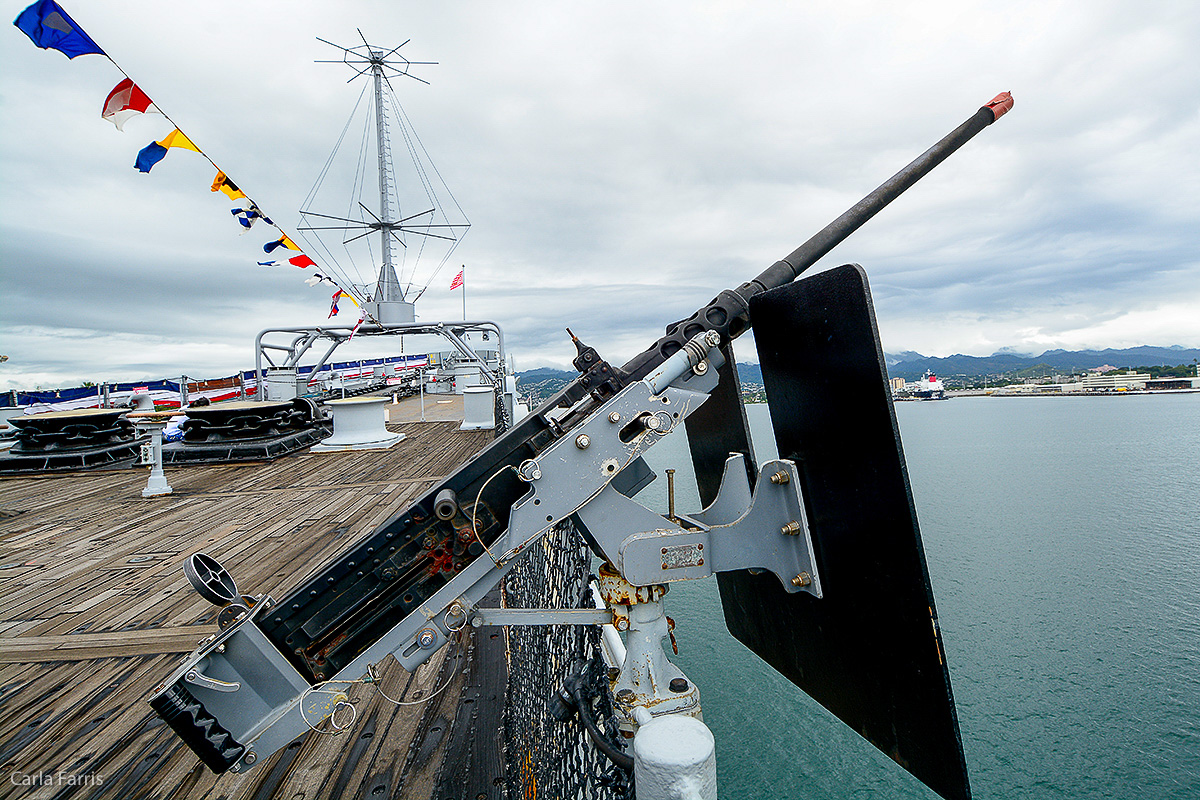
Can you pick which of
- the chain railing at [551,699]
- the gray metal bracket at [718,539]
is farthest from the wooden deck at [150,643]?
the gray metal bracket at [718,539]

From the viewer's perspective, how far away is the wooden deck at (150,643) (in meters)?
2.66

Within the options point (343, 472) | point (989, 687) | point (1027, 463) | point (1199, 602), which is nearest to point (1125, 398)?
point (1027, 463)

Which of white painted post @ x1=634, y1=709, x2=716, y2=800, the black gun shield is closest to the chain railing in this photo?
white painted post @ x1=634, y1=709, x2=716, y2=800

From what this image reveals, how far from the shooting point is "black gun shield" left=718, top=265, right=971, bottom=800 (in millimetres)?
1721

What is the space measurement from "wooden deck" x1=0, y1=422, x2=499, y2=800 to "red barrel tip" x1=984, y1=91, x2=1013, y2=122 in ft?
13.1

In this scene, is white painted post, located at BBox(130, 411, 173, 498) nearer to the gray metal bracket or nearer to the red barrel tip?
the gray metal bracket

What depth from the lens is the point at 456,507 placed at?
202cm

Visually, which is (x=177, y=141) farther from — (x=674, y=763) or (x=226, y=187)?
(x=674, y=763)

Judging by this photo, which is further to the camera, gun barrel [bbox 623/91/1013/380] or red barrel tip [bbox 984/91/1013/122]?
red barrel tip [bbox 984/91/1013/122]

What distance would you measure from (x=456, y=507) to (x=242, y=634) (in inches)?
35.1

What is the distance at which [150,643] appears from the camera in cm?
356

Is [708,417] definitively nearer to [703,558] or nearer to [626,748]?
[703,558]

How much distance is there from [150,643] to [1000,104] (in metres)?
5.45

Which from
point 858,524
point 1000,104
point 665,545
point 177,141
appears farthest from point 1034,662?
point 177,141
